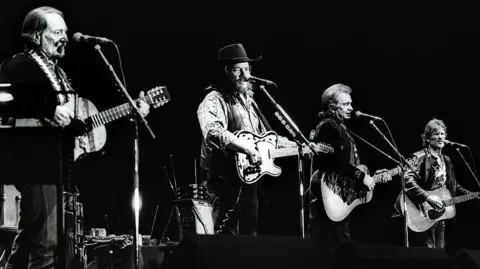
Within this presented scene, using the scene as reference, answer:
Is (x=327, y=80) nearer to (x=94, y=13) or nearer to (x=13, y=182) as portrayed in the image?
(x=94, y=13)

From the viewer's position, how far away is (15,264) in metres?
3.79

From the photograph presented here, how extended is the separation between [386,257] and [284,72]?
3942 mm

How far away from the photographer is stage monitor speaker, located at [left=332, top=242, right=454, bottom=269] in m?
3.13

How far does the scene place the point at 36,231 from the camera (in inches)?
149

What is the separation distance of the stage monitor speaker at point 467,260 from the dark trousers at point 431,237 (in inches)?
134

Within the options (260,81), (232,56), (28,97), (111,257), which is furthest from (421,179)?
(28,97)

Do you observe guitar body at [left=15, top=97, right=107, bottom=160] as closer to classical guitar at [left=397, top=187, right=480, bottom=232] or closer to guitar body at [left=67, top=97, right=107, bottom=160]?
guitar body at [left=67, top=97, right=107, bottom=160]

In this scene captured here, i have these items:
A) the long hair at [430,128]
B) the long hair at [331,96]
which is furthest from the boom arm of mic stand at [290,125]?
the long hair at [430,128]

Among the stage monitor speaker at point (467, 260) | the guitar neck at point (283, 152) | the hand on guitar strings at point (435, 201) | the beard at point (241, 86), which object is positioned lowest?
the stage monitor speaker at point (467, 260)

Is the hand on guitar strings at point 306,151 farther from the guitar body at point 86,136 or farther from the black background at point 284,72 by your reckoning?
the guitar body at point 86,136

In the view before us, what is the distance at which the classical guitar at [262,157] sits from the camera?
4867mm

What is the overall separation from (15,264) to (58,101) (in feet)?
3.23

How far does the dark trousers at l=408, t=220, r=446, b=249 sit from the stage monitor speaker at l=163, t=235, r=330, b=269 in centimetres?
384

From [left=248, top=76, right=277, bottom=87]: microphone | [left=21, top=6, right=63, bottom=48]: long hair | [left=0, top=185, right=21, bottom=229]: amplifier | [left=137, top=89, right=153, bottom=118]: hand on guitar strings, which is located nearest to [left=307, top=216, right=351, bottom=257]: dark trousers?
[left=248, top=76, right=277, bottom=87]: microphone
